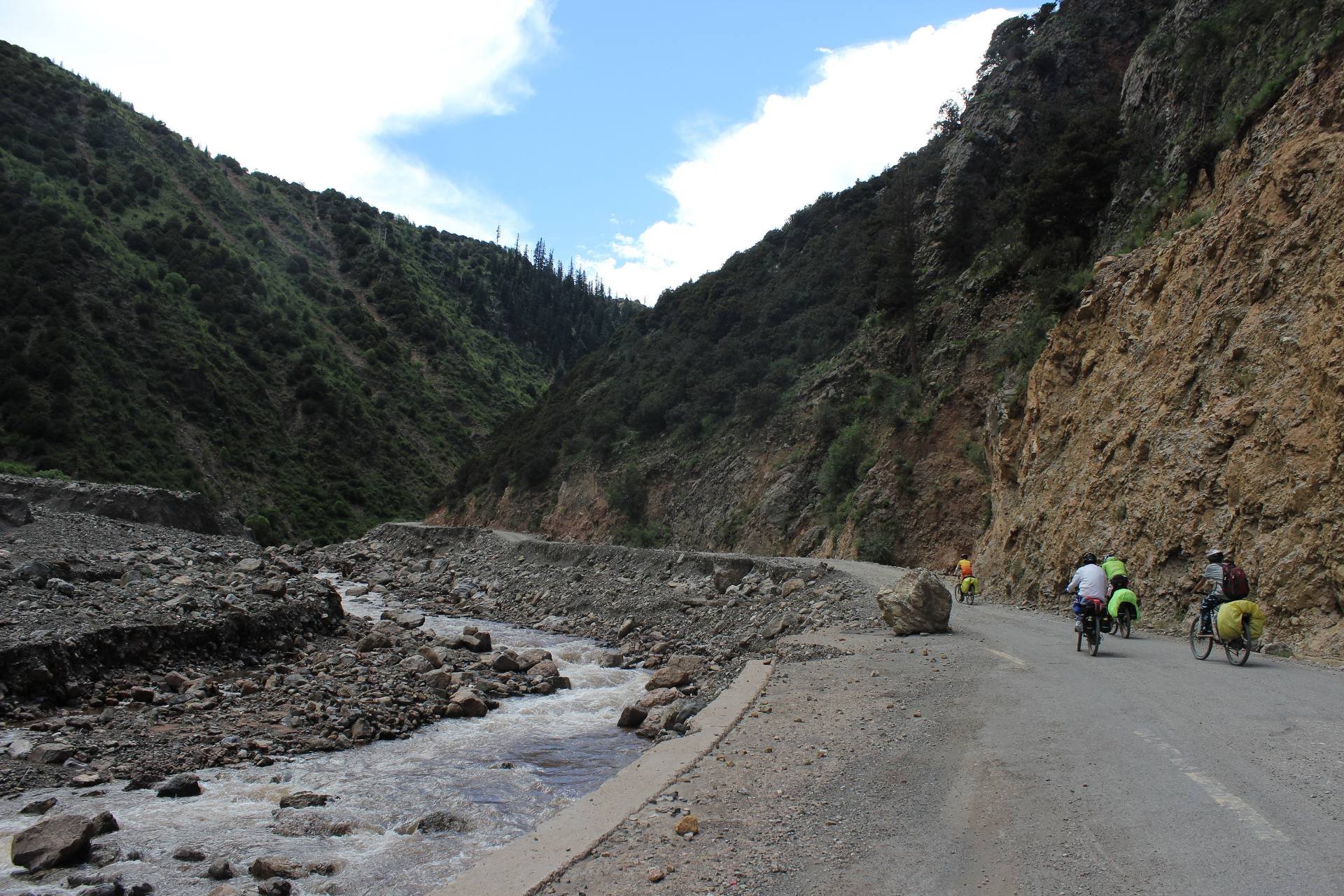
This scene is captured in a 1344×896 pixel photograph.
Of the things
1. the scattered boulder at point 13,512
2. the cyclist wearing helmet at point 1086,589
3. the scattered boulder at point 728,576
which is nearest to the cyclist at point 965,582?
the scattered boulder at point 728,576

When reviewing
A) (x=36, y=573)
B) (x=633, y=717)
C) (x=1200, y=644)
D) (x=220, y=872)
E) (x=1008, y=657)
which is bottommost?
(x=220, y=872)

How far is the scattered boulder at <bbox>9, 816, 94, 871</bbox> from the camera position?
603 centimetres

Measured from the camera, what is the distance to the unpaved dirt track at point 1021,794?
4176mm

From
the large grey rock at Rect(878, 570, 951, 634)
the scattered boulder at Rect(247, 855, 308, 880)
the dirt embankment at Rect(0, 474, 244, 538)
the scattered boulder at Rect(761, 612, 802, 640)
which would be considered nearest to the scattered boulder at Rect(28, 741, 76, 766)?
the scattered boulder at Rect(247, 855, 308, 880)

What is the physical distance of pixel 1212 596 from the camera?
34.7 feet

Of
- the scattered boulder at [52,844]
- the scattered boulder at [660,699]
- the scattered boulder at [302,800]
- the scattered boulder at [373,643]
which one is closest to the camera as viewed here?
the scattered boulder at [52,844]

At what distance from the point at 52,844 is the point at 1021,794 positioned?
7.15 m

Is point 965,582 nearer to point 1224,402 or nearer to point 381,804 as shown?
point 1224,402

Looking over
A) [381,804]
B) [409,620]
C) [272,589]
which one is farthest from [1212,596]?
A: [409,620]

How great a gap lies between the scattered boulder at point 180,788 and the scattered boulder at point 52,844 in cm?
146

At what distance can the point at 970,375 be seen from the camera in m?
29.7

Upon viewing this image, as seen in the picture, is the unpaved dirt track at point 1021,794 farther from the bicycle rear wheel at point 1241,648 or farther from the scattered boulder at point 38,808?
the scattered boulder at point 38,808

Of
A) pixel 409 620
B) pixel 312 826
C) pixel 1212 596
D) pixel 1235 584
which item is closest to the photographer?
pixel 312 826

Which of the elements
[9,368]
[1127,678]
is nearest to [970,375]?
[1127,678]
